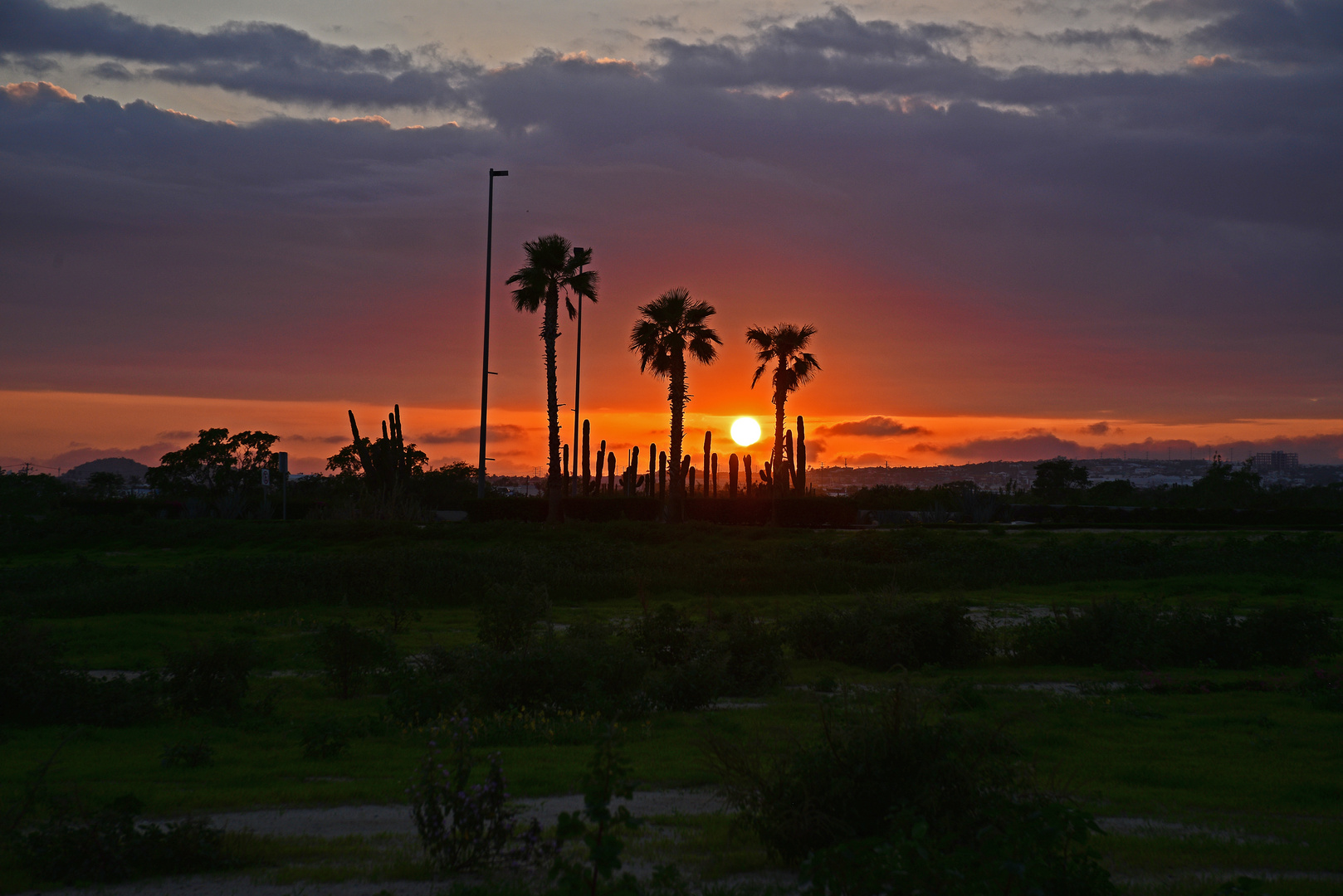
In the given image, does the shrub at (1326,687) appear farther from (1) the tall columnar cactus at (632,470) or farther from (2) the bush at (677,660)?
(1) the tall columnar cactus at (632,470)

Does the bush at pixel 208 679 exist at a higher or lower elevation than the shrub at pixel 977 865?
lower

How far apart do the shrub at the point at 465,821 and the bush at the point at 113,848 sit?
1339 mm

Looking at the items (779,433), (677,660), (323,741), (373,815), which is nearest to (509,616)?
(677,660)

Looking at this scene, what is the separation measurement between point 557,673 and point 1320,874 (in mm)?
7666

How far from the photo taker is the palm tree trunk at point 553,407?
39531 mm

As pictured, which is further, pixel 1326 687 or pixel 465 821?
pixel 1326 687

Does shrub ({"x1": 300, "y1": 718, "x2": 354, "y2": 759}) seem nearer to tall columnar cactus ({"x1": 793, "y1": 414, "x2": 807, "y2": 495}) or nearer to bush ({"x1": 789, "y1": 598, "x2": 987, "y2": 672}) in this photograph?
bush ({"x1": 789, "y1": 598, "x2": 987, "y2": 672})

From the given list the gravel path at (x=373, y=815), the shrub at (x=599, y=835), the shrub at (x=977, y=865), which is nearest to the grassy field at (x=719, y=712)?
the gravel path at (x=373, y=815)

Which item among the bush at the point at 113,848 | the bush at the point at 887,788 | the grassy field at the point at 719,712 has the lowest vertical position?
the grassy field at the point at 719,712

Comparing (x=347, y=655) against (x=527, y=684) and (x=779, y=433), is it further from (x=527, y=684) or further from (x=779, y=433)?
(x=779, y=433)

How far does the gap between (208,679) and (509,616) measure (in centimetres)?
425

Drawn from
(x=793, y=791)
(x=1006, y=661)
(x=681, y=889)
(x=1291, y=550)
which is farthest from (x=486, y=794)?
(x=1291, y=550)

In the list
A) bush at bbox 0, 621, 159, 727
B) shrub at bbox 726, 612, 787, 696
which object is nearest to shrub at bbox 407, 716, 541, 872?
bush at bbox 0, 621, 159, 727

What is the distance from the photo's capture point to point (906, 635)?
1522 cm
